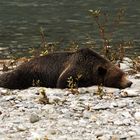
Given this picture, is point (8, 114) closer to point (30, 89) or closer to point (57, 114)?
point (57, 114)

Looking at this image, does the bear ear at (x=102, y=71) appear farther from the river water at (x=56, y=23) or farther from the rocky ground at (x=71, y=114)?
the river water at (x=56, y=23)

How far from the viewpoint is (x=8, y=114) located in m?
9.70

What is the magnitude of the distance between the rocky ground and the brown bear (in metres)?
0.50

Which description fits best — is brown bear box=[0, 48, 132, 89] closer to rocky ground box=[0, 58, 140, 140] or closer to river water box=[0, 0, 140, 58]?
rocky ground box=[0, 58, 140, 140]

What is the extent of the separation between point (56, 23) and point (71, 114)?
22448 millimetres

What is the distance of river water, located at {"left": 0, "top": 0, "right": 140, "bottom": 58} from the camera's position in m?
24.4

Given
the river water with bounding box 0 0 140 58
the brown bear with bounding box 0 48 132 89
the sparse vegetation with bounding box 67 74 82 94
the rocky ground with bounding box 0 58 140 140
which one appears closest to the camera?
the rocky ground with bounding box 0 58 140 140

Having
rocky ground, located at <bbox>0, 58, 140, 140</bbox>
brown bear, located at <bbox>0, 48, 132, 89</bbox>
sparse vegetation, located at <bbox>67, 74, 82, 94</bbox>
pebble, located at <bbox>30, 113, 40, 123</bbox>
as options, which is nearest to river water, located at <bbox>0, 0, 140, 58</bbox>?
brown bear, located at <bbox>0, 48, 132, 89</bbox>

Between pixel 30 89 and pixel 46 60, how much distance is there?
898 millimetres

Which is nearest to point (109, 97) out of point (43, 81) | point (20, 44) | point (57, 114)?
point (57, 114)

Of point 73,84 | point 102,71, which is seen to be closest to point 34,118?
point 73,84

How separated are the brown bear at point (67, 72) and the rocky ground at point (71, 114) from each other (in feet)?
1.64

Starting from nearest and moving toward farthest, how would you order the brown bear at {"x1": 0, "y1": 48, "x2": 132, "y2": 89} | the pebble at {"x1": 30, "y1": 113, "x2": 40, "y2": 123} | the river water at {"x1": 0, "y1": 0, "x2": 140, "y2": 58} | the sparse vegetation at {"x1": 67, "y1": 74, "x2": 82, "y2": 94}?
the pebble at {"x1": 30, "y1": 113, "x2": 40, "y2": 123} → the sparse vegetation at {"x1": 67, "y1": 74, "x2": 82, "y2": 94} → the brown bear at {"x1": 0, "y1": 48, "x2": 132, "y2": 89} → the river water at {"x1": 0, "y1": 0, "x2": 140, "y2": 58}

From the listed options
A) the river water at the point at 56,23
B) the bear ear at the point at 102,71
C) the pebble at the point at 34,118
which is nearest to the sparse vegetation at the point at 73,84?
the bear ear at the point at 102,71
